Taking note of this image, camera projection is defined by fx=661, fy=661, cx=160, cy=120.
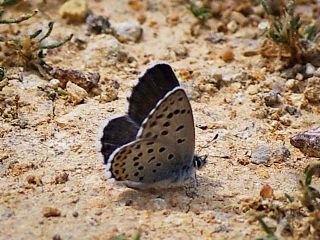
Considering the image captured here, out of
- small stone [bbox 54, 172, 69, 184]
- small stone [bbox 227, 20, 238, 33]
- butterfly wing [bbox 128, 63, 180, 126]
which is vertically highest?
butterfly wing [bbox 128, 63, 180, 126]

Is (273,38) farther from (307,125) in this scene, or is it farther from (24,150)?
(24,150)

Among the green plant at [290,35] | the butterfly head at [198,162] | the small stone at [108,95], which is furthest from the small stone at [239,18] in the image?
the butterfly head at [198,162]

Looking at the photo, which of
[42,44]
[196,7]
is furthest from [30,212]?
[196,7]

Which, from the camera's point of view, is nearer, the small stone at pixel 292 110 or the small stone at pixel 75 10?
the small stone at pixel 292 110

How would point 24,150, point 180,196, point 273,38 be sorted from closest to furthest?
point 180,196, point 24,150, point 273,38

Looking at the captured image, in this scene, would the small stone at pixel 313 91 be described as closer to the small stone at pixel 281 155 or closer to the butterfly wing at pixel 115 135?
the small stone at pixel 281 155

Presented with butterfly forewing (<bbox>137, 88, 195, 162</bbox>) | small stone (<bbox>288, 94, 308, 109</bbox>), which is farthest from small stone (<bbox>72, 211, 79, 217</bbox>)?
small stone (<bbox>288, 94, 308, 109</bbox>)

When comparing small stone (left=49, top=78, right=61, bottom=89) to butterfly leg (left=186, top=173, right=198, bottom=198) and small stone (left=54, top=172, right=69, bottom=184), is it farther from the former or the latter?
butterfly leg (left=186, top=173, right=198, bottom=198)

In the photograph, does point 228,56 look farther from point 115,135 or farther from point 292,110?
point 115,135
